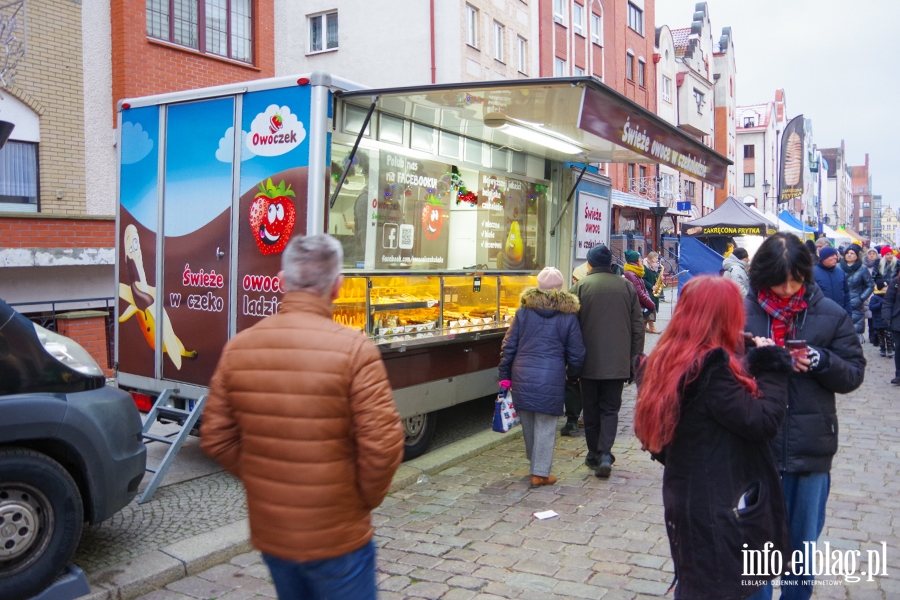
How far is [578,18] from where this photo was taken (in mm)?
28703

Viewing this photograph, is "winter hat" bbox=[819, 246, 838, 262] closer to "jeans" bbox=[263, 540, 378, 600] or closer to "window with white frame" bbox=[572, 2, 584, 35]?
"jeans" bbox=[263, 540, 378, 600]

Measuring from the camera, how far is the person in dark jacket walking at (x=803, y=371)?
3.05 meters

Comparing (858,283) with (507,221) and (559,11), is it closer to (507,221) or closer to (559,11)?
(507,221)

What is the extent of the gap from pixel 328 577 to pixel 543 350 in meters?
3.69

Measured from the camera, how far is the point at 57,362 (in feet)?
13.5

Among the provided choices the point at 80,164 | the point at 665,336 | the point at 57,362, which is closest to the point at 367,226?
the point at 57,362

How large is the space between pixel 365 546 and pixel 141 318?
4616 millimetres

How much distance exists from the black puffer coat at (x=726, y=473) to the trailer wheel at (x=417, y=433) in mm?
4039

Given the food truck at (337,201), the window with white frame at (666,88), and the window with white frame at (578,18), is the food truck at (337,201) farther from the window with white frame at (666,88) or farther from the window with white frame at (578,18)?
the window with white frame at (666,88)

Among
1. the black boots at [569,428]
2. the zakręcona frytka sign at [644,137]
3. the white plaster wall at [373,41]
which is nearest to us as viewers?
the zakręcona frytka sign at [644,137]

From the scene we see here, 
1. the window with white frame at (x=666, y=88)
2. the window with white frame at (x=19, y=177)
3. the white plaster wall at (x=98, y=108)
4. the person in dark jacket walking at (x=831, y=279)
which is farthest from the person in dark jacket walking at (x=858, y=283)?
the window with white frame at (x=666, y=88)

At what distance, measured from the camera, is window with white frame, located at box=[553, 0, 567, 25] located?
88.7ft

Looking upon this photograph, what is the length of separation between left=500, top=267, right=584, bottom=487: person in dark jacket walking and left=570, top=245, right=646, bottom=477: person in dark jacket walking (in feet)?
0.97

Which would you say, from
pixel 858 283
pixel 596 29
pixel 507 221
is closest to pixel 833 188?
pixel 596 29
